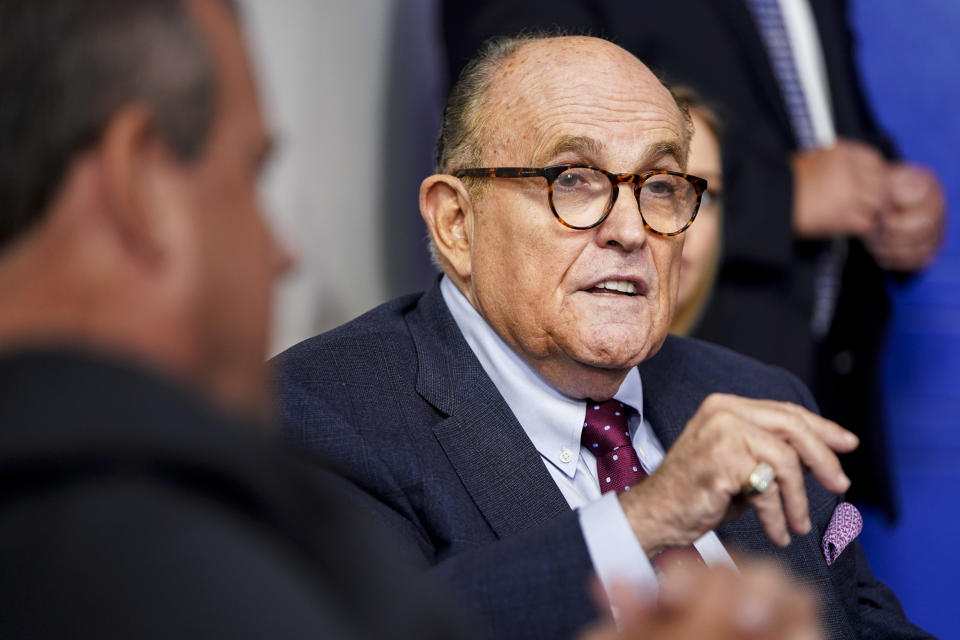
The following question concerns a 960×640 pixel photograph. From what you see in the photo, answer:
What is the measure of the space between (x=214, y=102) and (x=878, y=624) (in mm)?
1382

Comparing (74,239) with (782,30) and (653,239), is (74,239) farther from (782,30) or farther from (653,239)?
(782,30)

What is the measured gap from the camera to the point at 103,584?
54cm

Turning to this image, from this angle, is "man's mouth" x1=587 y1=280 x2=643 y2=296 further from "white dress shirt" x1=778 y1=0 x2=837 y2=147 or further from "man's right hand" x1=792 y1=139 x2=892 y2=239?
"white dress shirt" x1=778 y1=0 x2=837 y2=147

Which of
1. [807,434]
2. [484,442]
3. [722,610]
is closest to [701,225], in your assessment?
[484,442]

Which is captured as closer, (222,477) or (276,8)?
(222,477)

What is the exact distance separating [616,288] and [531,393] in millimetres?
190

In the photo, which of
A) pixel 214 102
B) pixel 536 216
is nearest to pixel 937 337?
pixel 536 216

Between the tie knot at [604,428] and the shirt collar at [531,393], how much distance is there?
2cm

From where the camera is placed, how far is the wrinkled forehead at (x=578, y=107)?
165 cm

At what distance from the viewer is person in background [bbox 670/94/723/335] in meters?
Answer: 2.42

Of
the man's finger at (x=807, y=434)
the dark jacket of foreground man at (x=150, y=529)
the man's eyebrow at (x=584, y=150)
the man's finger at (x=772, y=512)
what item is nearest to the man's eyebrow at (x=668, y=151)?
the man's eyebrow at (x=584, y=150)

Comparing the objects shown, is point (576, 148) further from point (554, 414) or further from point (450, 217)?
point (554, 414)

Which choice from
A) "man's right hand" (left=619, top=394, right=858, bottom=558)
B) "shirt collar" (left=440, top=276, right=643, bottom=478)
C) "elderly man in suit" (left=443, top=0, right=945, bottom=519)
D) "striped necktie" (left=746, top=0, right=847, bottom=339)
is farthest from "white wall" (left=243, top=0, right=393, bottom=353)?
"man's right hand" (left=619, top=394, right=858, bottom=558)

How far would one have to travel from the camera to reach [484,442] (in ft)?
5.10
